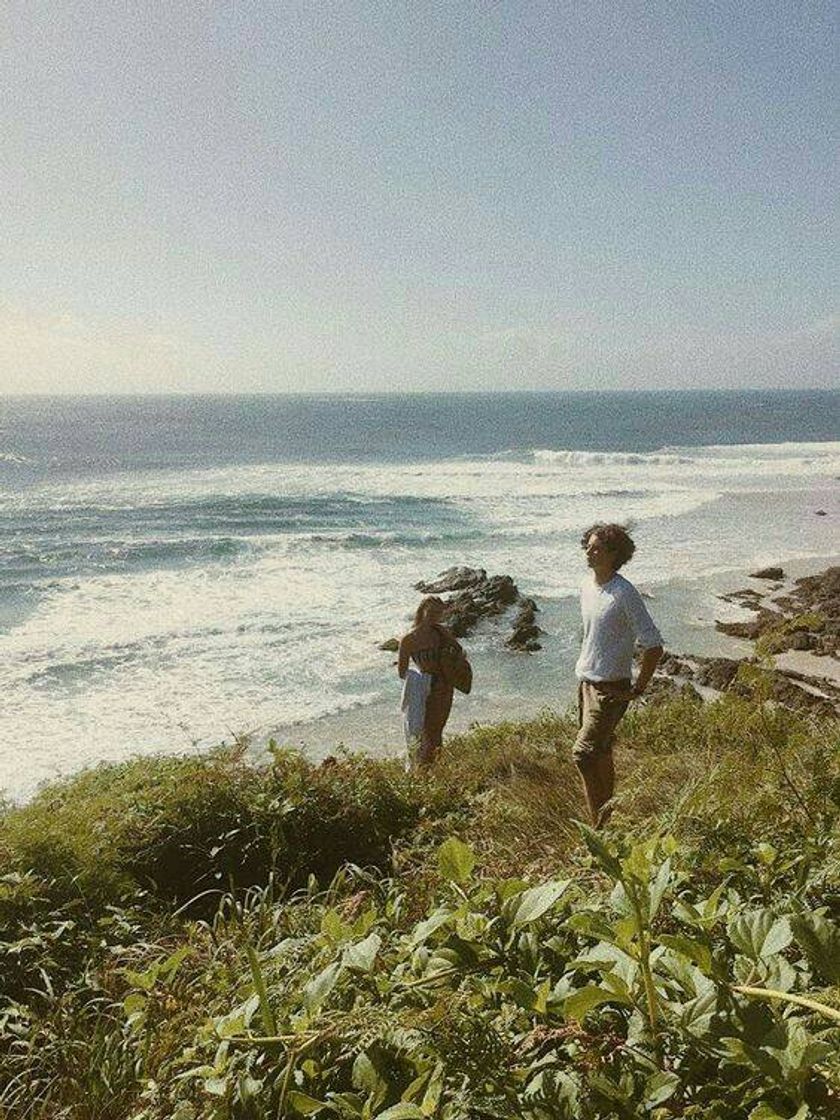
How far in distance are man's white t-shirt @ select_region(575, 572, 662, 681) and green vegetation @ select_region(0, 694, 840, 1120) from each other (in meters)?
0.81

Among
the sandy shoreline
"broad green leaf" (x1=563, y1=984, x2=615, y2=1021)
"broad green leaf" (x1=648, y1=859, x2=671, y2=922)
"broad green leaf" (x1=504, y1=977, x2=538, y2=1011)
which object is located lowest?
the sandy shoreline

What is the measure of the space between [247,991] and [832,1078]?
145 cm

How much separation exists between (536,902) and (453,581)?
20896 mm

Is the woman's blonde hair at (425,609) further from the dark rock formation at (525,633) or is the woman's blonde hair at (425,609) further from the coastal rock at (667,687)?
the dark rock formation at (525,633)

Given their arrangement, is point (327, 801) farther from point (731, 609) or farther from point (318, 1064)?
point (731, 609)

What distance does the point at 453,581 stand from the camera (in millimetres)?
22250

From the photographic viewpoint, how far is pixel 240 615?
19.1 meters

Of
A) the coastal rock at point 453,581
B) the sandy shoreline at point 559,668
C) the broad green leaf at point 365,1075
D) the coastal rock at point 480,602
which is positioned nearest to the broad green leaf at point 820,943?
the broad green leaf at point 365,1075

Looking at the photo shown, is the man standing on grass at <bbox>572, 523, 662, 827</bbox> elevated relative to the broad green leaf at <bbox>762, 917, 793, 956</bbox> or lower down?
lower down

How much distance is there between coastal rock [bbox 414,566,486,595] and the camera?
21875 millimetres

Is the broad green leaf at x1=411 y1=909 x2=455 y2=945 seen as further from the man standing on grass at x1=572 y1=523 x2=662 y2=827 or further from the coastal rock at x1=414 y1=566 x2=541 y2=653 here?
the coastal rock at x1=414 y1=566 x2=541 y2=653

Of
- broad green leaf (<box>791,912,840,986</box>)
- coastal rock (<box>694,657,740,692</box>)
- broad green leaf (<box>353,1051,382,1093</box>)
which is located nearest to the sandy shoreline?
coastal rock (<box>694,657,740,692</box>)

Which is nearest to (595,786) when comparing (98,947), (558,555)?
(98,947)

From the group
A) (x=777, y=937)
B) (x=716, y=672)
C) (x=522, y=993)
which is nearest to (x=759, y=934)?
(x=777, y=937)
